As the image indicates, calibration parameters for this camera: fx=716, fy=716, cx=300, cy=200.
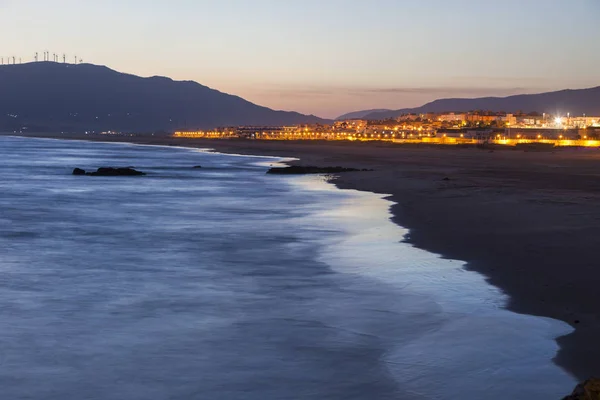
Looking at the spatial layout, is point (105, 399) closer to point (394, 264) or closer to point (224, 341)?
point (224, 341)

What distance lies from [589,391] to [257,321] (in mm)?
5141

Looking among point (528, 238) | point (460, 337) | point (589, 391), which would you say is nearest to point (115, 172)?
point (528, 238)

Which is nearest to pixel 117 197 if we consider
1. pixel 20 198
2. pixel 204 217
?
pixel 20 198

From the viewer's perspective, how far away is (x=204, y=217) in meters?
22.7

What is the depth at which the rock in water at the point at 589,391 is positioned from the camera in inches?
184

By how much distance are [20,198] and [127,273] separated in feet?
67.2

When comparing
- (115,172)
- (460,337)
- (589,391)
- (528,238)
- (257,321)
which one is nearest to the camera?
(589,391)

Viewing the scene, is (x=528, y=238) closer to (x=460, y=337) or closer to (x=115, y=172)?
(x=460, y=337)

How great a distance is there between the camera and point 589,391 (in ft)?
15.4

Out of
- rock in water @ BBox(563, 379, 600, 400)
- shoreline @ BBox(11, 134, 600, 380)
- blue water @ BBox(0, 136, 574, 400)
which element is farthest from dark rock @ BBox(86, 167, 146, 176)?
rock in water @ BBox(563, 379, 600, 400)

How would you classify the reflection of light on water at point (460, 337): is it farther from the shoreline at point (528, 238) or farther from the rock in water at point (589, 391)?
the rock in water at point (589, 391)

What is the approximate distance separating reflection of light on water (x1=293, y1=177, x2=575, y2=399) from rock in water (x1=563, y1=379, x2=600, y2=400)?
1.59m

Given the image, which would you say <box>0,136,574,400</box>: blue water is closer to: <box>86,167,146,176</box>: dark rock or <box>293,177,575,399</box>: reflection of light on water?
<box>293,177,575,399</box>: reflection of light on water

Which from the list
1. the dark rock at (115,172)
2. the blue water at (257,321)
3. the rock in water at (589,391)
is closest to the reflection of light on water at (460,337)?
the blue water at (257,321)
